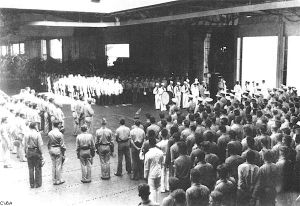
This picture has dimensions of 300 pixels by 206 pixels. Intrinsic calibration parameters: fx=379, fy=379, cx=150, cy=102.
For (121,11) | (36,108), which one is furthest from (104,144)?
(121,11)

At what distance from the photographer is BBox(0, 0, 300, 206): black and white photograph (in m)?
7.70

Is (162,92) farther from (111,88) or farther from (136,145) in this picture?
(136,145)

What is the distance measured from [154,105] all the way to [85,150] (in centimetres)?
1288

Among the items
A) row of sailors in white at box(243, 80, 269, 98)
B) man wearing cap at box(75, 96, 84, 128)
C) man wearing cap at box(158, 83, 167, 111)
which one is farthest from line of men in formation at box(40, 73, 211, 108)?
man wearing cap at box(75, 96, 84, 128)

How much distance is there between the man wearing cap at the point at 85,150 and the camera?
9625mm

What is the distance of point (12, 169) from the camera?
1106 cm

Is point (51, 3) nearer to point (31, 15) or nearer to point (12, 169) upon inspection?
point (31, 15)

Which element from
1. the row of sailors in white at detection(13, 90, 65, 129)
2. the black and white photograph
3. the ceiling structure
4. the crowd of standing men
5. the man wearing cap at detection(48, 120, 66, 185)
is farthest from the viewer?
the ceiling structure

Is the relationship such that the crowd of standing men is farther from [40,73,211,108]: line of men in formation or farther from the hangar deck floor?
[40,73,211,108]: line of men in formation

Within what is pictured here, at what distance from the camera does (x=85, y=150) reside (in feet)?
31.9

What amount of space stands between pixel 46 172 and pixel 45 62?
2306cm

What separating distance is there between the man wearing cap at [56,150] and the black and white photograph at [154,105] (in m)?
0.03

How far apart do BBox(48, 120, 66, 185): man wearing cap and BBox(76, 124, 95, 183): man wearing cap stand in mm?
440

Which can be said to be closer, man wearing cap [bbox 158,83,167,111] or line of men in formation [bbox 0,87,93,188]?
line of men in formation [bbox 0,87,93,188]
